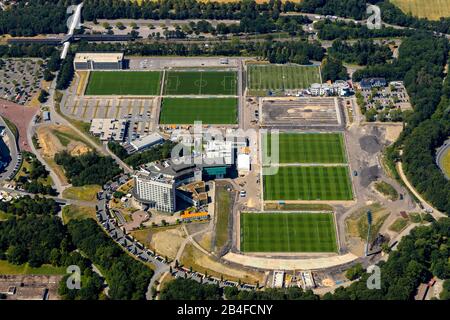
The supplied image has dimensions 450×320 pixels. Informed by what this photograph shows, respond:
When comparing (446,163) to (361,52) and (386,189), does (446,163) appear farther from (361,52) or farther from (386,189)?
(361,52)

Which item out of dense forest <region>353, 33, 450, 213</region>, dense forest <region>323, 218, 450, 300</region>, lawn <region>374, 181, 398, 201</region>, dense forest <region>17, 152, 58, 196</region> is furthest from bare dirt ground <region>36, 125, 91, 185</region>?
dense forest <region>353, 33, 450, 213</region>

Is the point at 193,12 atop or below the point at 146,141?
atop

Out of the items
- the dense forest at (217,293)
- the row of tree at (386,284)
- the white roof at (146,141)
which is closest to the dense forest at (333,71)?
the white roof at (146,141)

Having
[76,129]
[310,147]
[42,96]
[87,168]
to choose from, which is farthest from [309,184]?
[42,96]

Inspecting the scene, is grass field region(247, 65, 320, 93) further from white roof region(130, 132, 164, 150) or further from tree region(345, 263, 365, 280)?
tree region(345, 263, 365, 280)

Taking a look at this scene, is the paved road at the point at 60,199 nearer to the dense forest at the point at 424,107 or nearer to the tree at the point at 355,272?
the tree at the point at 355,272

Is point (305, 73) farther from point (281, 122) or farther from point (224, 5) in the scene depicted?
point (224, 5)
